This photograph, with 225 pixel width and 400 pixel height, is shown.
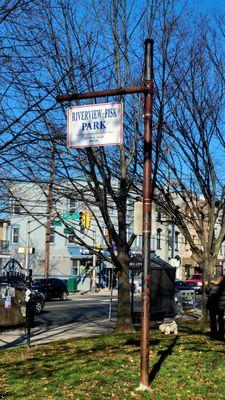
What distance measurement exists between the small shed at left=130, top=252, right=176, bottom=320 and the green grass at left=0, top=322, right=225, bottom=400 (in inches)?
325

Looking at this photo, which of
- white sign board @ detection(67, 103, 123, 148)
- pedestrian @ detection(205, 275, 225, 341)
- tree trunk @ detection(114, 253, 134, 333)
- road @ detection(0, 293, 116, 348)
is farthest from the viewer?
road @ detection(0, 293, 116, 348)

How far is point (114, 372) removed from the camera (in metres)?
7.77

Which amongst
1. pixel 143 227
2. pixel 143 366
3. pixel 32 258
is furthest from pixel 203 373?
pixel 32 258

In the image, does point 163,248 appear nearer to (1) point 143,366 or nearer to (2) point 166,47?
(2) point 166,47

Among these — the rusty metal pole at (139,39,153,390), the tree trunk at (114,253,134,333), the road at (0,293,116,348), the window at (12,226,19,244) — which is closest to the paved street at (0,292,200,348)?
the road at (0,293,116,348)

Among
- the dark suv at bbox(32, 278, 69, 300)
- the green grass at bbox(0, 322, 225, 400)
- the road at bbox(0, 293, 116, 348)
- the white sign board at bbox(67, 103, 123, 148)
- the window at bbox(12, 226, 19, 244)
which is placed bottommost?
the road at bbox(0, 293, 116, 348)

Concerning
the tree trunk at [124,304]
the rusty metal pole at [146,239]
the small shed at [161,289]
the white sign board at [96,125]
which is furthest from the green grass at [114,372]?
the small shed at [161,289]

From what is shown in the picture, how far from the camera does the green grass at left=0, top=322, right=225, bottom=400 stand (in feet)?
22.2

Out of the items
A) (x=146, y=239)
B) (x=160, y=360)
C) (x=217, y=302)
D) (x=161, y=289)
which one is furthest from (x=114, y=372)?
(x=161, y=289)

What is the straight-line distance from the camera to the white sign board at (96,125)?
24.5ft

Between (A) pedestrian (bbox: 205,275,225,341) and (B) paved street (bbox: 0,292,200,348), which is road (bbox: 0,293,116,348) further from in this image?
(A) pedestrian (bbox: 205,275,225,341)

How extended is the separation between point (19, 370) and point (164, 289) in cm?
1203

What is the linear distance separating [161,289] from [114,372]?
39.8 feet

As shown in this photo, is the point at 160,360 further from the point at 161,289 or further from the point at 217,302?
the point at 161,289
